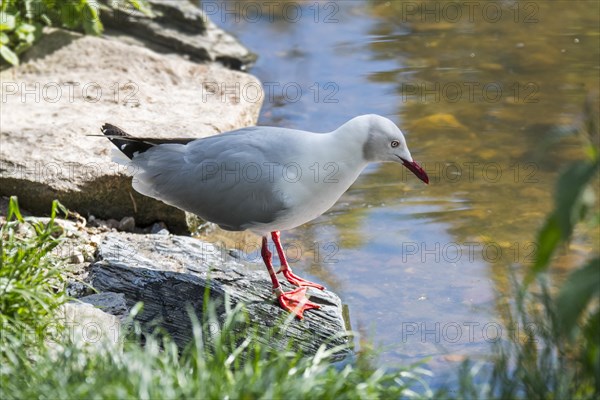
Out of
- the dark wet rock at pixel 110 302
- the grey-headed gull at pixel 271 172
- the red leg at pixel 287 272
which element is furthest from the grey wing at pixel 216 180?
the dark wet rock at pixel 110 302

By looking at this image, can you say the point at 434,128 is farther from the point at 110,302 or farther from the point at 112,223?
the point at 110,302

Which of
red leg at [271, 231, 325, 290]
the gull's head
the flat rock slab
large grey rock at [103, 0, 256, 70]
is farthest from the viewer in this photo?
large grey rock at [103, 0, 256, 70]

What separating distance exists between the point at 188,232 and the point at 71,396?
296 cm

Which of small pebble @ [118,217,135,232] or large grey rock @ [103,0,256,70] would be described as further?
large grey rock @ [103,0,256,70]

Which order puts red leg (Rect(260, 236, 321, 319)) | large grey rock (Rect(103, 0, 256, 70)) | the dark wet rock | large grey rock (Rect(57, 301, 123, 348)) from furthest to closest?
large grey rock (Rect(103, 0, 256, 70)) < red leg (Rect(260, 236, 321, 319)) < the dark wet rock < large grey rock (Rect(57, 301, 123, 348))

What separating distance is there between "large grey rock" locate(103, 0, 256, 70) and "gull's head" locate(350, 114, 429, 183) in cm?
385

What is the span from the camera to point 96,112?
6.71 meters

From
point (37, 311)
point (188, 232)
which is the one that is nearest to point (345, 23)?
point (188, 232)

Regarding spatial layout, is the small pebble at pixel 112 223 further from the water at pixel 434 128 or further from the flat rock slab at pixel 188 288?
the water at pixel 434 128

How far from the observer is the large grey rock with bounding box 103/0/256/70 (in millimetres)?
8414

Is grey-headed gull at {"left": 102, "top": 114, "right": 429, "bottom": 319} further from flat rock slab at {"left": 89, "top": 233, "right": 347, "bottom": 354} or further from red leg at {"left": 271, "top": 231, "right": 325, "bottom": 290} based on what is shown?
red leg at {"left": 271, "top": 231, "right": 325, "bottom": 290}

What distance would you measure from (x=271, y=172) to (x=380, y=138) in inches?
23.2

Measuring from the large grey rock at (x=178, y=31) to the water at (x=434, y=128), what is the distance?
1.23ft

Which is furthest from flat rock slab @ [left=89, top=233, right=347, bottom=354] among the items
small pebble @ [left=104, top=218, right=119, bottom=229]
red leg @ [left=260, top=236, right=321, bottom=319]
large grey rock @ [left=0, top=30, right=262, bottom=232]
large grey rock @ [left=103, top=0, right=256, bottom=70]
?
large grey rock @ [left=103, top=0, right=256, bottom=70]
